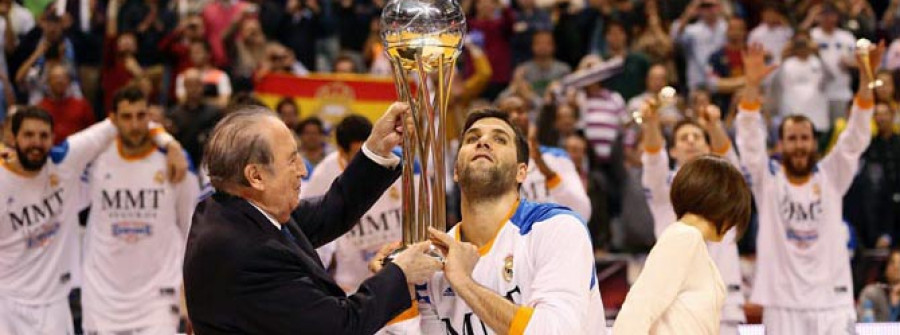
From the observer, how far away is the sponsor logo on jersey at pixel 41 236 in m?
9.41

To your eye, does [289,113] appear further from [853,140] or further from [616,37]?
[853,140]

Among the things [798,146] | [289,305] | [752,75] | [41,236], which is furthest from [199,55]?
[289,305]

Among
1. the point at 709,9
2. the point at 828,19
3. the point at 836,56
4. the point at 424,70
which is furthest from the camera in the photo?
the point at 709,9

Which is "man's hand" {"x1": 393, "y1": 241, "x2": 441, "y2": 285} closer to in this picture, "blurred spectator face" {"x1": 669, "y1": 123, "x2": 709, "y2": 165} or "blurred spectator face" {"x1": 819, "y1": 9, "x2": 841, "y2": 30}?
→ "blurred spectator face" {"x1": 669, "y1": 123, "x2": 709, "y2": 165}

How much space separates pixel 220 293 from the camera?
457 centimetres

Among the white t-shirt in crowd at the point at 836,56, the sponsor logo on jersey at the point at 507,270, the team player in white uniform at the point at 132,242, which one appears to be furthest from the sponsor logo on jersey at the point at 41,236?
the white t-shirt in crowd at the point at 836,56

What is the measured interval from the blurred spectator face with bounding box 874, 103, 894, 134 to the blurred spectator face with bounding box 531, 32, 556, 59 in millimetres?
3528

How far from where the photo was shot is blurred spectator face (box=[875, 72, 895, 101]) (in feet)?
41.7

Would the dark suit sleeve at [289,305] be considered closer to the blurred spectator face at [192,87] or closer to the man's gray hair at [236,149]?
the man's gray hair at [236,149]

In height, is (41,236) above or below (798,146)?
below

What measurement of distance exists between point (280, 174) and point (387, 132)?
828 mm

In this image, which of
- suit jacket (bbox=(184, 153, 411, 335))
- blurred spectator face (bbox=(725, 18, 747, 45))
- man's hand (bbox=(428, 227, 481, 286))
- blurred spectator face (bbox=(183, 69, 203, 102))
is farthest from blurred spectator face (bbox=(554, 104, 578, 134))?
suit jacket (bbox=(184, 153, 411, 335))

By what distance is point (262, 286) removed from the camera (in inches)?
179

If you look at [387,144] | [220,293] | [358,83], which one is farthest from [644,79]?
[220,293]
